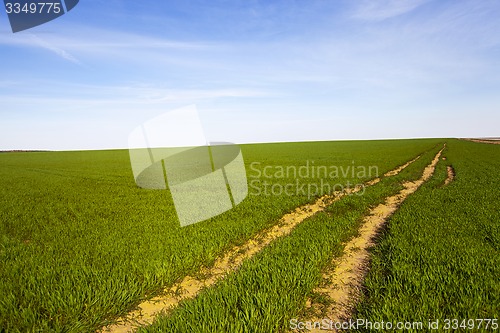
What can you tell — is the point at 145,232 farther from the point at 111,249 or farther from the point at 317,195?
the point at 317,195

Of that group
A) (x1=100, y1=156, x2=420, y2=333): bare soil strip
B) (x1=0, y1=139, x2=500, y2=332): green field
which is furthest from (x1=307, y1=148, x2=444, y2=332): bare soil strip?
(x1=100, y1=156, x2=420, y2=333): bare soil strip

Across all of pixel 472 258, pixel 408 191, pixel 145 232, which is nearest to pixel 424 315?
pixel 472 258

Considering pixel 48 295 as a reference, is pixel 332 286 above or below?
below

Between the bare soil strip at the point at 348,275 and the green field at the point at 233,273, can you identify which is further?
the bare soil strip at the point at 348,275

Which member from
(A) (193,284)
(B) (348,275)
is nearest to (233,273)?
(A) (193,284)

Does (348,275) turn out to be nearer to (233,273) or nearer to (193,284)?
(233,273)

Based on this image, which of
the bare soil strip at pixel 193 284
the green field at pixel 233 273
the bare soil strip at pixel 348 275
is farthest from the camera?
the bare soil strip at pixel 348 275

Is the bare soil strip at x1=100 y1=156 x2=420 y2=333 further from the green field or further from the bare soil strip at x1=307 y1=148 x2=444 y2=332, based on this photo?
the bare soil strip at x1=307 y1=148 x2=444 y2=332

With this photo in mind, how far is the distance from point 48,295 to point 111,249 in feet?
7.58

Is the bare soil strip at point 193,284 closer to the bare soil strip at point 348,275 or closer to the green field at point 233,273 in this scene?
the green field at point 233,273

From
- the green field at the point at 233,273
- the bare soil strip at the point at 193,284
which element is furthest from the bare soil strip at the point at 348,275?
the bare soil strip at the point at 193,284

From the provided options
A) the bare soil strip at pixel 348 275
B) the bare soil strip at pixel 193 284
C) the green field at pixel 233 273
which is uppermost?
the green field at pixel 233 273

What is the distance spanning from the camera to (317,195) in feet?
47.7

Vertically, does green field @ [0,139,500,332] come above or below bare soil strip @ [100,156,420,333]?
above
